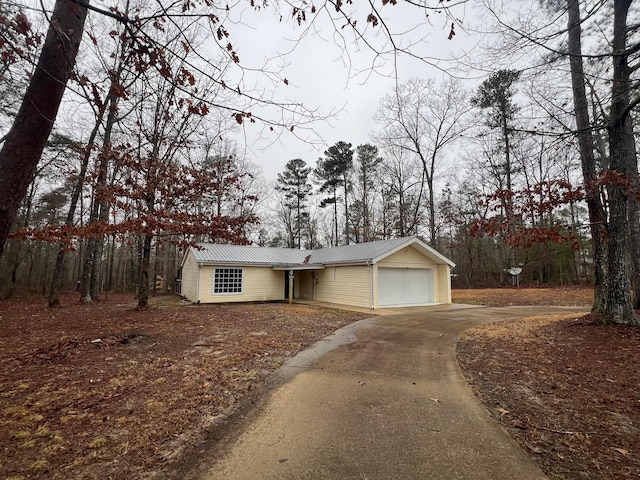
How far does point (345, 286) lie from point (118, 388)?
11.8m

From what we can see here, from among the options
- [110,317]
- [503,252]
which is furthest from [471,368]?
[503,252]

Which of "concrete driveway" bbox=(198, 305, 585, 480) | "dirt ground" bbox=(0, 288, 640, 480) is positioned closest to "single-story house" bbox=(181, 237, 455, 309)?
"dirt ground" bbox=(0, 288, 640, 480)

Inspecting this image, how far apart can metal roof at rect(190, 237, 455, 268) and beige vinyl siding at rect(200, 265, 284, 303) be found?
57 centimetres

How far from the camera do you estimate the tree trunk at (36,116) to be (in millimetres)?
1975

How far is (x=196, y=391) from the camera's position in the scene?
3902 millimetres

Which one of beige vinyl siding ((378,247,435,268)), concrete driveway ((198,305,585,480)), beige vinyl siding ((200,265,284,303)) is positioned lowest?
concrete driveway ((198,305,585,480))

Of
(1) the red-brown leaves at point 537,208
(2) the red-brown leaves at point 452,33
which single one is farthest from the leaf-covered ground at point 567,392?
(2) the red-brown leaves at point 452,33

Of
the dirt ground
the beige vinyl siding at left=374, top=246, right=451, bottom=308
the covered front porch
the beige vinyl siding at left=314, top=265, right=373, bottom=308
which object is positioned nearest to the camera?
the dirt ground

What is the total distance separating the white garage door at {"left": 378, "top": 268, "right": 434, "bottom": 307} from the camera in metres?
14.3

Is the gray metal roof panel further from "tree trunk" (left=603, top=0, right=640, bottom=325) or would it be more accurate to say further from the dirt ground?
"tree trunk" (left=603, top=0, right=640, bottom=325)

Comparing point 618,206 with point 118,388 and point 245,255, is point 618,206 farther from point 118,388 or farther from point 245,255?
point 245,255

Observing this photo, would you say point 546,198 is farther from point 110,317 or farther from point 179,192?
point 110,317

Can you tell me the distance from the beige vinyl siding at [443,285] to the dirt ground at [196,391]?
8089mm

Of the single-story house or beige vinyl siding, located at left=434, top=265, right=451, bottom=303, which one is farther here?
beige vinyl siding, located at left=434, top=265, right=451, bottom=303
